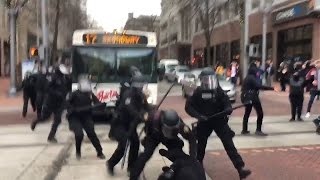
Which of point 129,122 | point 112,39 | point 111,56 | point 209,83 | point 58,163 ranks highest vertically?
point 112,39

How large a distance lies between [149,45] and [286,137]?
16.9 feet

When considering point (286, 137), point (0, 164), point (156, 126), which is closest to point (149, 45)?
point (286, 137)

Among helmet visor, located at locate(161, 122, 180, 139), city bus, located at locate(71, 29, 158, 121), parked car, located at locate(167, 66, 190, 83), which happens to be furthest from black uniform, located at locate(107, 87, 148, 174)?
parked car, located at locate(167, 66, 190, 83)

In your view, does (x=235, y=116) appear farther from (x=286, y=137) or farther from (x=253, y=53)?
(x=253, y=53)

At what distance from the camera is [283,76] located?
2738 cm

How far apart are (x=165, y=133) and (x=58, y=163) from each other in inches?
176

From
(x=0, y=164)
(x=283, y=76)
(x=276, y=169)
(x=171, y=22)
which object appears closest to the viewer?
(x=276, y=169)

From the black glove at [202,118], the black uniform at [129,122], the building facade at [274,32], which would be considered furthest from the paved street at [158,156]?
the building facade at [274,32]

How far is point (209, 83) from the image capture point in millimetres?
7988

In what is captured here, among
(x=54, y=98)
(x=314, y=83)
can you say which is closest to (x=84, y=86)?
(x=54, y=98)

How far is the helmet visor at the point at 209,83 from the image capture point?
799cm

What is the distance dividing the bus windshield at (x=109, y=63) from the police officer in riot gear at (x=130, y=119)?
7.22 m

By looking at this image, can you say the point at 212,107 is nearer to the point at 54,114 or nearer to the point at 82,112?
the point at 82,112

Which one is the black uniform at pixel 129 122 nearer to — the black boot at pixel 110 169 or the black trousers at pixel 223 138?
the black boot at pixel 110 169
